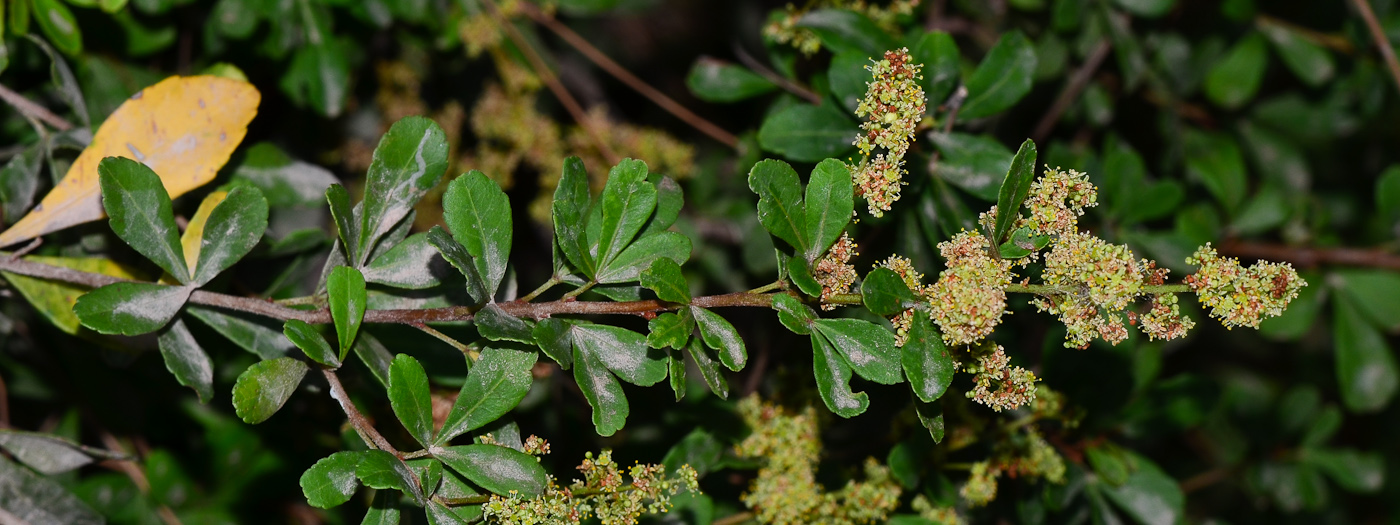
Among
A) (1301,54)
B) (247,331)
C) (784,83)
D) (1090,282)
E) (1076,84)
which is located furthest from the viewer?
(1301,54)

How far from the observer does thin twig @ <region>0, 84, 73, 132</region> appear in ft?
5.13

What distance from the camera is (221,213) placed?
133 centimetres

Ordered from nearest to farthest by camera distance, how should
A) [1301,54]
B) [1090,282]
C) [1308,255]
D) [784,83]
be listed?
1. [1090,282]
2. [784,83]
3. [1308,255]
4. [1301,54]

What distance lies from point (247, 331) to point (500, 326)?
50cm

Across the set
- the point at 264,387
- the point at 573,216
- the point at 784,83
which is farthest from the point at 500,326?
the point at 784,83

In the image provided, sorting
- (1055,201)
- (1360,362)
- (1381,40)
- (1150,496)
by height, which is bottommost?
(1360,362)

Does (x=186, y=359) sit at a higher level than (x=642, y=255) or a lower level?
lower

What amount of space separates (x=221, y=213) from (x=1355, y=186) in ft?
10.1

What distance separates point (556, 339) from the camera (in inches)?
46.6

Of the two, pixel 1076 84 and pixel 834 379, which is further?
pixel 1076 84

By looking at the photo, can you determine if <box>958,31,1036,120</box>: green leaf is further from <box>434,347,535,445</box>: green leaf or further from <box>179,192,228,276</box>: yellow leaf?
<box>179,192,228,276</box>: yellow leaf

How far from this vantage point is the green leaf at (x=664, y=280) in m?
1.13

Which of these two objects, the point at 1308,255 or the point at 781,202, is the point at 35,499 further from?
the point at 1308,255

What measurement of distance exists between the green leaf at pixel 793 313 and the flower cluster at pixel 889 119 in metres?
0.15
